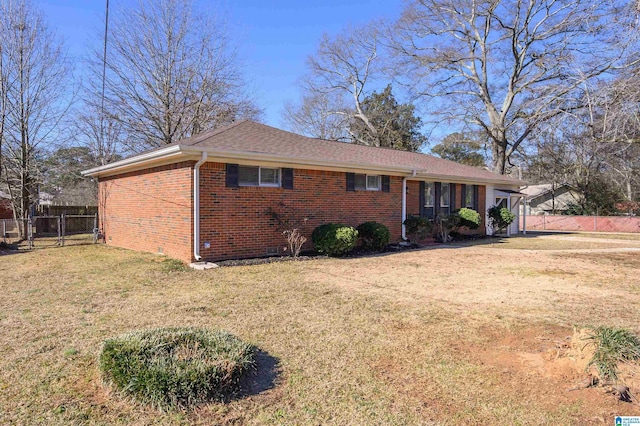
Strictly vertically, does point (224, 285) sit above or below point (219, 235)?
below

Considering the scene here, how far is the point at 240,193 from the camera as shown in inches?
386

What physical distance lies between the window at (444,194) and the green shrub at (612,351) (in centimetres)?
1298

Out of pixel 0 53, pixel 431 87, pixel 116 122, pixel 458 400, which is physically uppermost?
pixel 431 87

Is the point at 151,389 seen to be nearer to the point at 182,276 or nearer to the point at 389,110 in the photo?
the point at 182,276

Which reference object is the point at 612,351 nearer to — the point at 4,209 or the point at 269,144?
the point at 269,144

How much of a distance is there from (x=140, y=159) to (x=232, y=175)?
287 centimetres

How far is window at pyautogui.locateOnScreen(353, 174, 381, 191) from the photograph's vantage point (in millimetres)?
12633

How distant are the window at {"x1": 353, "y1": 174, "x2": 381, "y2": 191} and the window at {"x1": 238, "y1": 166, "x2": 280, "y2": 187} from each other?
2.93m

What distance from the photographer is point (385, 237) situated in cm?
1191

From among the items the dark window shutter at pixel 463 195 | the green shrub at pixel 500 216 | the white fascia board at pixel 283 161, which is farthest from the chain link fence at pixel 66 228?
the green shrub at pixel 500 216

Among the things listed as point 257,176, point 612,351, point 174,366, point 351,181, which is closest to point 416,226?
point 351,181

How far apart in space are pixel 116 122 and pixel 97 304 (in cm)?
1838

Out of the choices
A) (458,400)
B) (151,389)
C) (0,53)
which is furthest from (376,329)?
(0,53)

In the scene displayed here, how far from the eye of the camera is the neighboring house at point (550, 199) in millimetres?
33994
